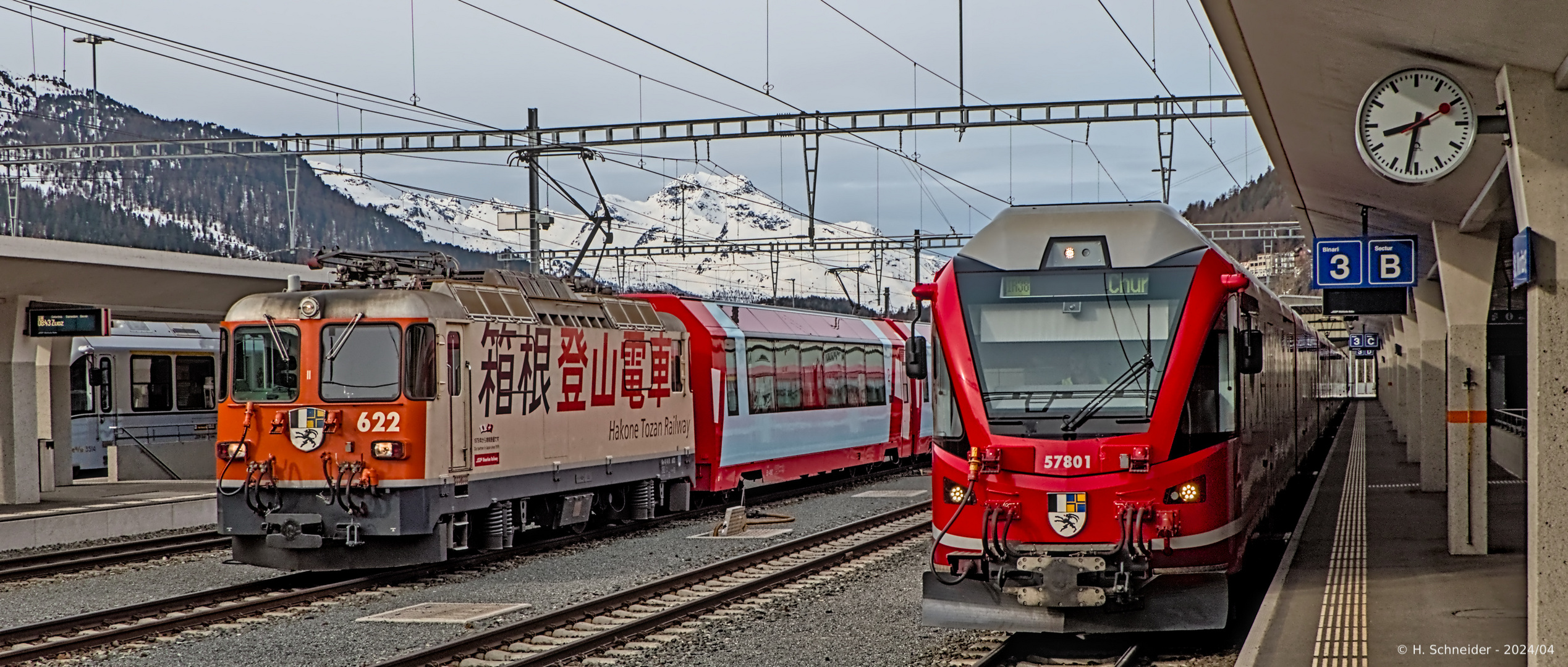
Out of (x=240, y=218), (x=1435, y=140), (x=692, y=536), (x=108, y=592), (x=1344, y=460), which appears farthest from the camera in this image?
(x=240, y=218)

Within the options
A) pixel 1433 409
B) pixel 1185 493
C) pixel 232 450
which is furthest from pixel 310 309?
pixel 1433 409

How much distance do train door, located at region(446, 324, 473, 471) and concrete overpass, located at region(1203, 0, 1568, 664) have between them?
7.85 metres

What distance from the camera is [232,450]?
1383 cm

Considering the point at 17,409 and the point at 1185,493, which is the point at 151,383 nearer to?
the point at 17,409

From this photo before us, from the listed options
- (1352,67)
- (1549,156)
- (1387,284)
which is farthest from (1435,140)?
(1387,284)

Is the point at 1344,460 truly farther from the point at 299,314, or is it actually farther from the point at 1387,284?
the point at 299,314

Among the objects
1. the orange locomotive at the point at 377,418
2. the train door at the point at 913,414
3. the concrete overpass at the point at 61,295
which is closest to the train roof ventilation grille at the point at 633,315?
the orange locomotive at the point at 377,418

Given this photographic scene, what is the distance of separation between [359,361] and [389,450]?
964mm

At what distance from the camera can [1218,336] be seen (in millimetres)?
9742

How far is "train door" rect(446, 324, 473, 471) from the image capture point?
14.1 metres

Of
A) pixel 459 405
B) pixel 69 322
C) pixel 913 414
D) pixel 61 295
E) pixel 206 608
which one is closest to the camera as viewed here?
pixel 206 608

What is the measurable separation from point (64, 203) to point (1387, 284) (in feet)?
364

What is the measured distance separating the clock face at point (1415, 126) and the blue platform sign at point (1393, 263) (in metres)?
4.50

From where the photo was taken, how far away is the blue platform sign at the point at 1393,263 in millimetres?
13625
